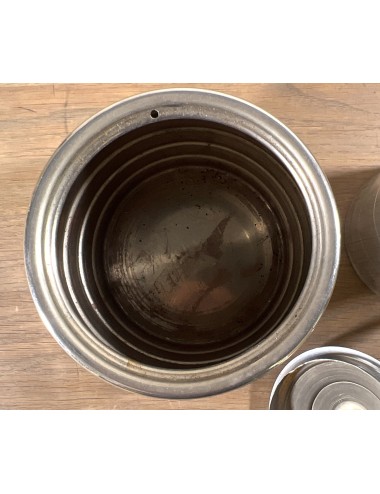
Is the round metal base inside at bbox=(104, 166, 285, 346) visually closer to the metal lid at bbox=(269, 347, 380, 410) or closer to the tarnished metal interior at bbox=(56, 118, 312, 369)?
the tarnished metal interior at bbox=(56, 118, 312, 369)

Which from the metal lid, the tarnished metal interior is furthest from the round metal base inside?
the metal lid

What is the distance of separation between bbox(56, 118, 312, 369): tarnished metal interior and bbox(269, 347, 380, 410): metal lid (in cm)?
9

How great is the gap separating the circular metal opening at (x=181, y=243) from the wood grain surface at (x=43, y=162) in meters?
0.09

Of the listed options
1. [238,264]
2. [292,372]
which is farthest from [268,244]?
[292,372]

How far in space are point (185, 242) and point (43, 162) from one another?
0.22 metres

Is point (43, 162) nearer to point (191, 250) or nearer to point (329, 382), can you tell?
point (191, 250)

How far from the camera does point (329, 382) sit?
0.72 meters

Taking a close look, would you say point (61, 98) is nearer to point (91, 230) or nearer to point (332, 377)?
point (91, 230)

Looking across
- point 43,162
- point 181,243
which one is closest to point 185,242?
point 181,243

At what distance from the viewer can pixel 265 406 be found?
69 cm

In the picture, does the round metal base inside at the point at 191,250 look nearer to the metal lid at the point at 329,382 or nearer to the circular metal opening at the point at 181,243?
the circular metal opening at the point at 181,243

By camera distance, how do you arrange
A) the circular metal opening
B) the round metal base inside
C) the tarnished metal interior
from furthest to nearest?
1. the round metal base inside
2. the tarnished metal interior
3. the circular metal opening

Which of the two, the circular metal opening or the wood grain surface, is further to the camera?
the wood grain surface

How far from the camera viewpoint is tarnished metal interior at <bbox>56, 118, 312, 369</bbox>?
61 cm
